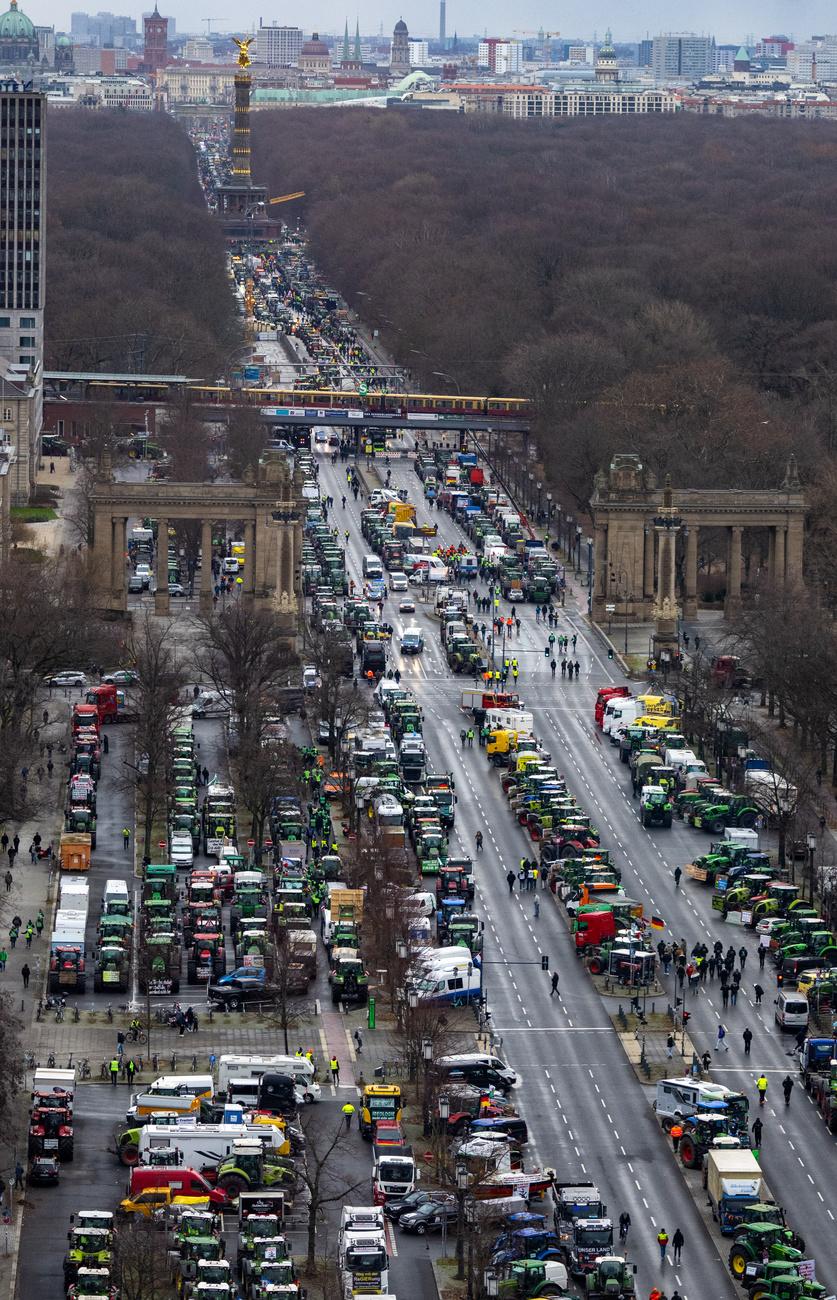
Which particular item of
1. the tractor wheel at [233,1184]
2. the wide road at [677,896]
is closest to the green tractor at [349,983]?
the wide road at [677,896]

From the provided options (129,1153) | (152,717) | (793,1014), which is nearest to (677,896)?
(793,1014)

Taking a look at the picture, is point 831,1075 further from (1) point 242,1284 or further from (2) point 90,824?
(2) point 90,824

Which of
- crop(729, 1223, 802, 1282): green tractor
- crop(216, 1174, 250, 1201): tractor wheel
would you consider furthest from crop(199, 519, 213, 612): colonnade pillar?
crop(729, 1223, 802, 1282): green tractor

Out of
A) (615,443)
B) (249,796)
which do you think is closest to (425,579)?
(615,443)

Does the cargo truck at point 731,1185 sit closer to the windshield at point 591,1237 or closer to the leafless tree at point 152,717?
the windshield at point 591,1237

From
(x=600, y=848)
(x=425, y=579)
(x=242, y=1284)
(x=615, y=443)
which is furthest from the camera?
(x=615, y=443)

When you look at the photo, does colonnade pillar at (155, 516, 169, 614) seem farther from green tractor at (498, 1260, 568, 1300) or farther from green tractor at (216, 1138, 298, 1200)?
green tractor at (498, 1260, 568, 1300)
